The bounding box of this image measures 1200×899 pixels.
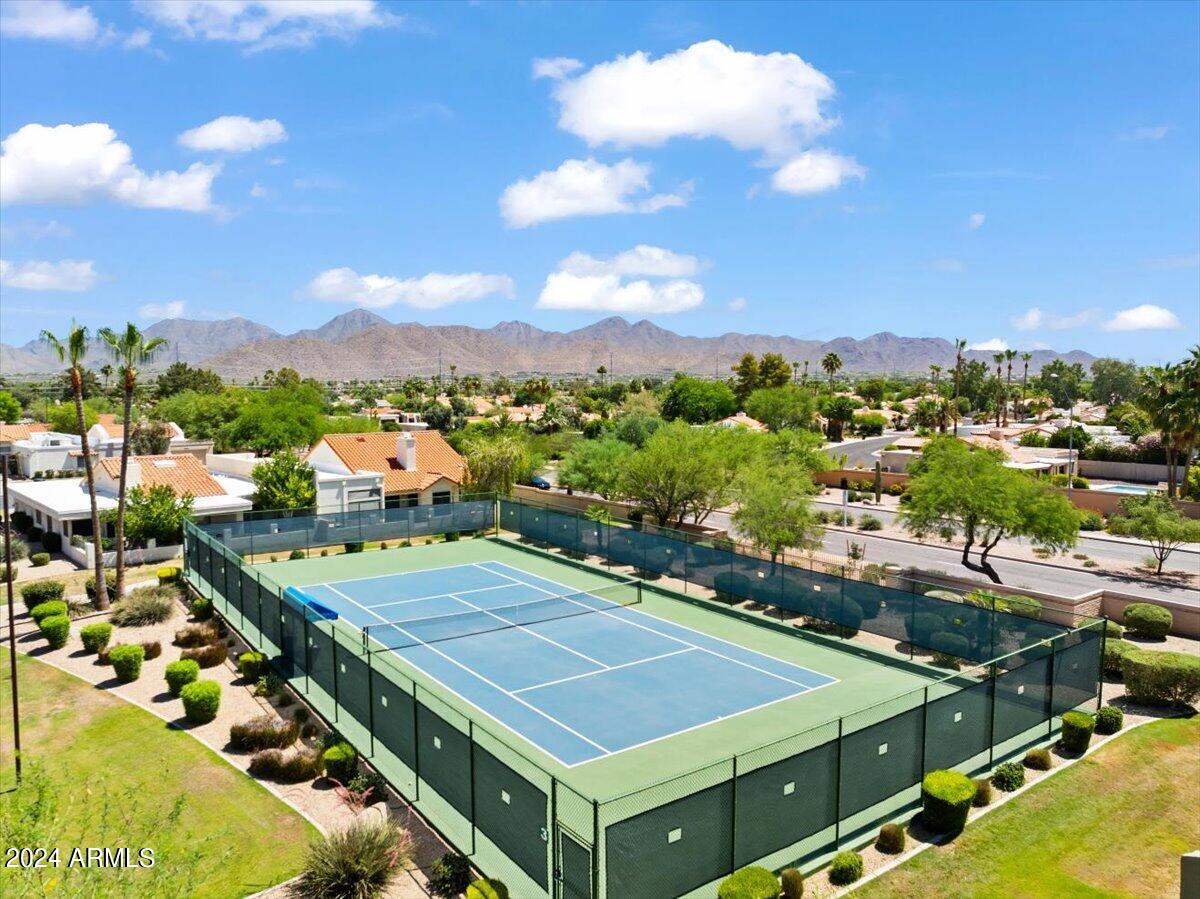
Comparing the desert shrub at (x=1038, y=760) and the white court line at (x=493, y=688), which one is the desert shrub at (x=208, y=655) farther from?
the desert shrub at (x=1038, y=760)

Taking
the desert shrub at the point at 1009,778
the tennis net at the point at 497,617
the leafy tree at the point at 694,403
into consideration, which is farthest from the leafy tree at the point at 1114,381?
the desert shrub at the point at 1009,778

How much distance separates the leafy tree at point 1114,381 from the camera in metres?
144

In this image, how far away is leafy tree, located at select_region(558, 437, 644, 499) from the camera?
45.0 metres

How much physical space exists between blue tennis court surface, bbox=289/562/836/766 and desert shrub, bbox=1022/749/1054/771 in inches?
220

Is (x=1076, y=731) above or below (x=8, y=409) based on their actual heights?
below

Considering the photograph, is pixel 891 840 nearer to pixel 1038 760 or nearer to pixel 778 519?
pixel 1038 760

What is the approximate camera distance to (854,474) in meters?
64.2

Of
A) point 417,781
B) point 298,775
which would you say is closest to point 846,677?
point 417,781

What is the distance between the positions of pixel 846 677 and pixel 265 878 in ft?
49.8

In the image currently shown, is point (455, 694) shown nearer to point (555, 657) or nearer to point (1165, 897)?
point (555, 657)

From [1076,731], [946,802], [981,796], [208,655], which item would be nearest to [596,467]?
[208,655]

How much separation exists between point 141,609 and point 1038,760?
85.1 feet

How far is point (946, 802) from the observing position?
14219mm

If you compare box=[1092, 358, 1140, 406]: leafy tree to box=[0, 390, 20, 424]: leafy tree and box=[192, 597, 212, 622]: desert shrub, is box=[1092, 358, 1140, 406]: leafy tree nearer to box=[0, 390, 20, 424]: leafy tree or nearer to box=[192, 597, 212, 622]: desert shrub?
box=[192, 597, 212, 622]: desert shrub
